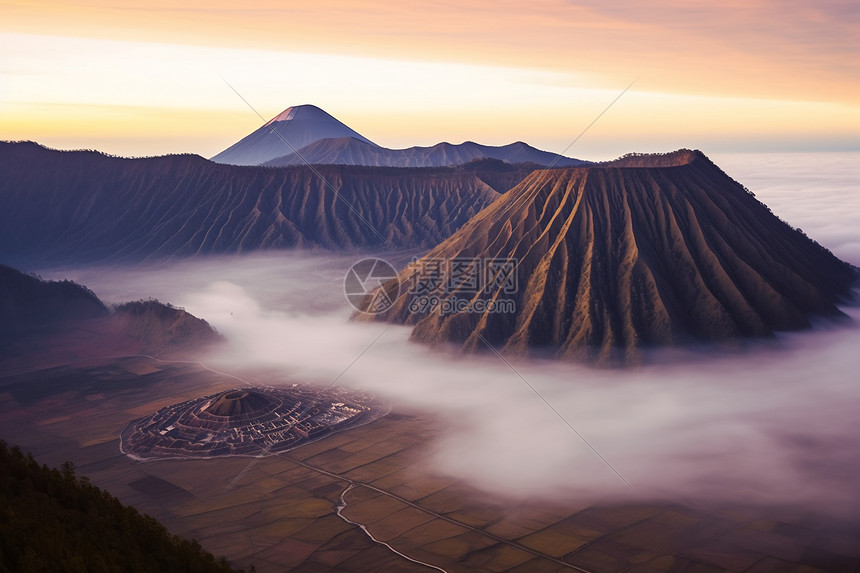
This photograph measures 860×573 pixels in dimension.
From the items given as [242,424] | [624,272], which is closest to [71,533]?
[242,424]

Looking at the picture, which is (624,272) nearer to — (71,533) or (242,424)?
(242,424)

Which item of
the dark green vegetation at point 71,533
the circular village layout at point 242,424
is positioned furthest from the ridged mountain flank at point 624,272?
the dark green vegetation at point 71,533

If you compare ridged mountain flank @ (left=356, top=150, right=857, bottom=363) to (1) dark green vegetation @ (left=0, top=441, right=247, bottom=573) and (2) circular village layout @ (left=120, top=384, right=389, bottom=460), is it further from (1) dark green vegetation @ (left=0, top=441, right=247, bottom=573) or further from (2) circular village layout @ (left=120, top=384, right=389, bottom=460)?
(1) dark green vegetation @ (left=0, top=441, right=247, bottom=573)

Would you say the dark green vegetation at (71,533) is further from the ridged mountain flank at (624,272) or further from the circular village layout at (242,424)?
the ridged mountain flank at (624,272)

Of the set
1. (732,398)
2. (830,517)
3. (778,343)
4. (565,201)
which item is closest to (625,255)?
(565,201)

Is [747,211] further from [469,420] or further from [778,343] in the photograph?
[469,420]

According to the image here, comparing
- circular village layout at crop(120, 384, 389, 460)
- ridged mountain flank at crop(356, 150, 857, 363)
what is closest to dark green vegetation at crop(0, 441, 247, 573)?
circular village layout at crop(120, 384, 389, 460)
